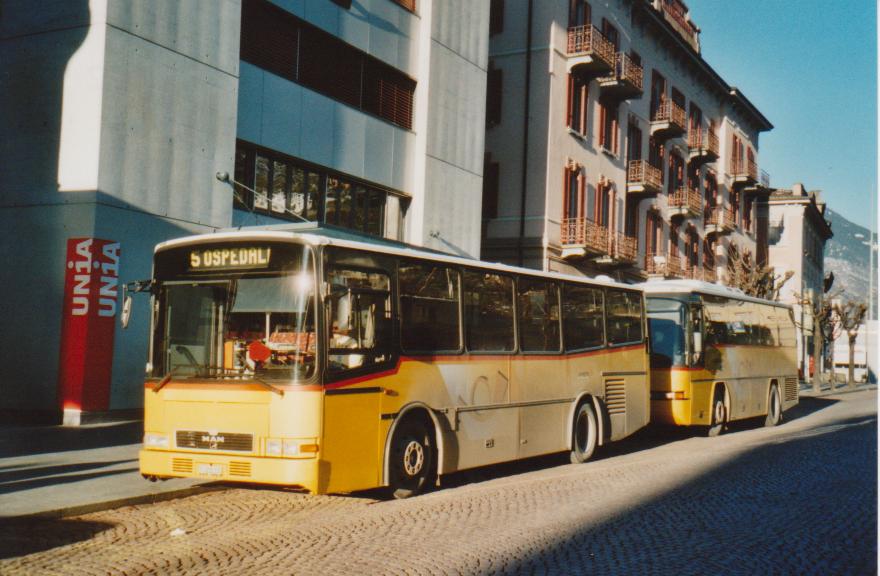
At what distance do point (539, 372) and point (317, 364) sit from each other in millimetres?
4810

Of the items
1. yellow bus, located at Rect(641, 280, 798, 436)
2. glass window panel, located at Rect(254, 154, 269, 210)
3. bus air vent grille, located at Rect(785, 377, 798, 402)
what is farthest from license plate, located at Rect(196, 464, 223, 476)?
bus air vent grille, located at Rect(785, 377, 798, 402)

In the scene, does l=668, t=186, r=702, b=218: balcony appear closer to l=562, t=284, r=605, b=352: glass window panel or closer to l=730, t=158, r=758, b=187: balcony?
l=730, t=158, r=758, b=187: balcony

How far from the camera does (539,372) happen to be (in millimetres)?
13312

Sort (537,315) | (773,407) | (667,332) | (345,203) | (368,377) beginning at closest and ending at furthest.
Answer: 1. (368,377)
2. (537,315)
3. (667,332)
4. (345,203)
5. (773,407)

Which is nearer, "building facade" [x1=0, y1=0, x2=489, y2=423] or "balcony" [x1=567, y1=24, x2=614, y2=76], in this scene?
A: "building facade" [x1=0, y1=0, x2=489, y2=423]

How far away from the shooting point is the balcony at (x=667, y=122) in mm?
40125

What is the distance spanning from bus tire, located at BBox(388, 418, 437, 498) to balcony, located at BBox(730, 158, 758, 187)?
45.2 meters

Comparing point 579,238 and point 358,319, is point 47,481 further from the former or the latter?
point 579,238

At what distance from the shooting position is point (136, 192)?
53.0 ft

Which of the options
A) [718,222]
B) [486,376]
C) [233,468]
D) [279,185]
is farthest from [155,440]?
[718,222]

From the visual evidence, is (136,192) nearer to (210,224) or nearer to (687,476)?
(210,224)

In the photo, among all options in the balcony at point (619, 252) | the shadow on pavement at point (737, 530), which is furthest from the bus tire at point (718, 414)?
the balcony at point (619, 252)

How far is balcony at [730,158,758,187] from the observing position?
2077 inches

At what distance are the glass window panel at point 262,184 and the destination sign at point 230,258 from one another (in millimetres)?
9160
